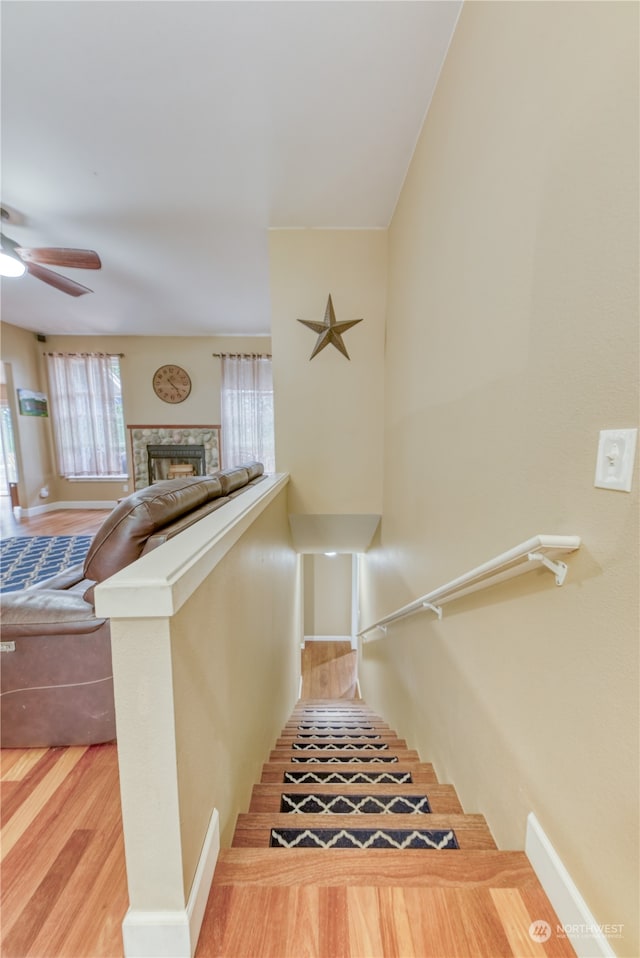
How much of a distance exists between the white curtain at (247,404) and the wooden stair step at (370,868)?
4.83 m

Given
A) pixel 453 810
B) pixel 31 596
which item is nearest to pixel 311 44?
pixel 31 596

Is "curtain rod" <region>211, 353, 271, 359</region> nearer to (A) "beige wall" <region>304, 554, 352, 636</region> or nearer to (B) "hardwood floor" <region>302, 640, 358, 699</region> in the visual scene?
(A) "beige wall" <region>304, 554, 352, 636</region>

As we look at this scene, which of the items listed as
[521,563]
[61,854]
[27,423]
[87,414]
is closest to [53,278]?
[87,414]

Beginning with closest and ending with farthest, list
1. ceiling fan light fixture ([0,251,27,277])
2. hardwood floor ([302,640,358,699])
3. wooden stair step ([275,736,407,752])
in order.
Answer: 1. wooden stair step ([275,736,407,752])
2. ceiling fan light fixture ([0,251,27,277])
3. hardwood floor ([302,640,358,699])

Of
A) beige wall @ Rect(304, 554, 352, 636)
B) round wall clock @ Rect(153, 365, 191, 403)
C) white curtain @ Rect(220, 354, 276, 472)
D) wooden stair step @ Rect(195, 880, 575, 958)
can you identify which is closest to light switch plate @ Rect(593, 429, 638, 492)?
wooden stair step @ Rect(195, 880, 575, 958)

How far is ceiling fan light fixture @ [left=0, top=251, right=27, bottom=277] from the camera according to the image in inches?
94.5

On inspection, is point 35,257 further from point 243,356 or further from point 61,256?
point 243,356

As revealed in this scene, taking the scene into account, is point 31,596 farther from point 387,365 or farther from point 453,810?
point 387,365

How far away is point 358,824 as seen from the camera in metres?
1.10

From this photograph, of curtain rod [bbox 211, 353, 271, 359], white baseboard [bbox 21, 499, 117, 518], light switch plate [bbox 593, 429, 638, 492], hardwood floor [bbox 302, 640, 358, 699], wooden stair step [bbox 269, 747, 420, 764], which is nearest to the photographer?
light switch plate [bbox 593, 429, 638, 492]

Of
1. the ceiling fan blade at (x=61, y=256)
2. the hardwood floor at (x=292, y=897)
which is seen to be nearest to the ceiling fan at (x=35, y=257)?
the ceiling fan blade at (x=61, y=256)

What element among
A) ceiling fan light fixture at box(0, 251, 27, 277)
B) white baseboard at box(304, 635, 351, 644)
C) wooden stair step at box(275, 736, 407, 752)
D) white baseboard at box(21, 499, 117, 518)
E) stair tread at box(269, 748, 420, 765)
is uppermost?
ceiling fan light fixture at box(0, 251, 27, 277)

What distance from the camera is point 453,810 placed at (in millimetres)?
1251

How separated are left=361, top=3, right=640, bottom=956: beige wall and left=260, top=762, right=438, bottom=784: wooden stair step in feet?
0.33
